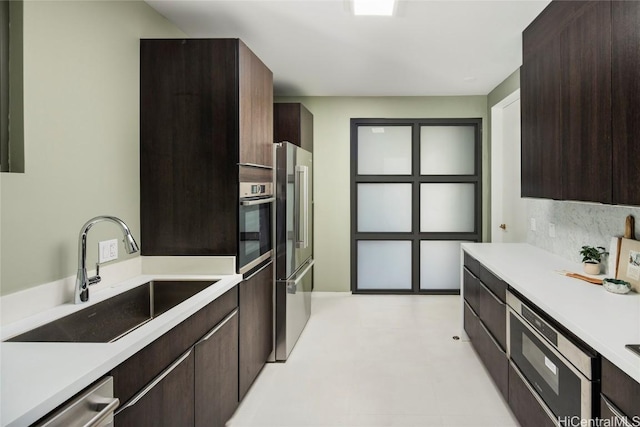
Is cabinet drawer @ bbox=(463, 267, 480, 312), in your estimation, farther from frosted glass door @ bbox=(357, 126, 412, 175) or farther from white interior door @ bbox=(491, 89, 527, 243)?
frosted glass door @ bbox=(357, 126, 412, 175)

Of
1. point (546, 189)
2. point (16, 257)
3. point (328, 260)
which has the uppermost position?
point (546, 189)

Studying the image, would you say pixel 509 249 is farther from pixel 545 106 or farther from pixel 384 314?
pixel 384 314

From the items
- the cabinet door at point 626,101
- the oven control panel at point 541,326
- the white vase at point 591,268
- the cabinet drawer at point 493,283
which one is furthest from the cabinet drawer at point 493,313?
the cabinet door at point 626,101

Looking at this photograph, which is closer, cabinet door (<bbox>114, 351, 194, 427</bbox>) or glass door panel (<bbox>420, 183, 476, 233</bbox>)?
cabinet door (<bbox>114, 351, 194, 427</bbox>)

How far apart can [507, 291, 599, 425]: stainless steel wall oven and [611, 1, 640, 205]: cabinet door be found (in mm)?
680

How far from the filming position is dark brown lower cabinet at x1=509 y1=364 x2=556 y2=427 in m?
1.87

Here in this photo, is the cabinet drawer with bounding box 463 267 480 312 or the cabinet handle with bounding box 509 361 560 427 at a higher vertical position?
the cabinet drawer with bounding box 463 267 480 312

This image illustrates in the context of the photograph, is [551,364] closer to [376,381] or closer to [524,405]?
→ [524,405]

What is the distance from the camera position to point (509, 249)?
338 centimetres

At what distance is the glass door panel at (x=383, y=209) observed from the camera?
5324 millimetres

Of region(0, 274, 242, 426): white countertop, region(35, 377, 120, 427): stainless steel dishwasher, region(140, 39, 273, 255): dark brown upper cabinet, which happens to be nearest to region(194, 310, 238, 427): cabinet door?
region(0, 274, 242, 426): white countertop

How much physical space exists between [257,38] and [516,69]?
2568 millimetres

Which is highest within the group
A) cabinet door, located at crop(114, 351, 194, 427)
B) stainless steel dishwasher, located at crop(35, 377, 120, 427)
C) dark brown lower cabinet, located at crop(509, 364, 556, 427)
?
stainless steel dishwasher, located at crop(35, 377, 120, 427)

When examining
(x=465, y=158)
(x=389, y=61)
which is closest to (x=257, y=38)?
(x=389, y=61)
